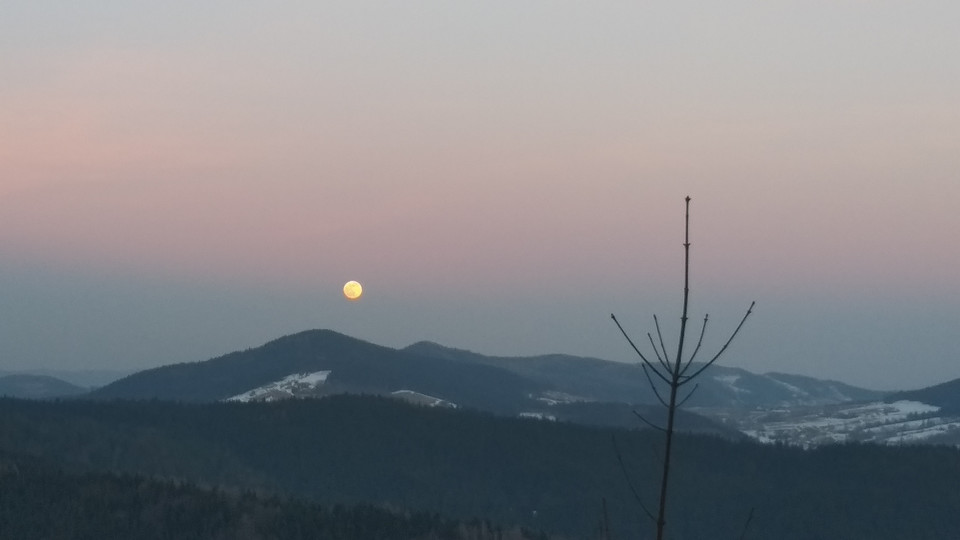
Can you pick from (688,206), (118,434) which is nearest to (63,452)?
(118,434)

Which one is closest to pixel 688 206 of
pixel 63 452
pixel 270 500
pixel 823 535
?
pixel 270 500

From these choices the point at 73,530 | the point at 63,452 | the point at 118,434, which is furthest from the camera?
the point at 118,434

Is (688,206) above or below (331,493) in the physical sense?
above

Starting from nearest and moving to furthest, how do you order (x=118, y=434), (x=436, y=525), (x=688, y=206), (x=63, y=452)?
1. (x=688, y=206)
2. (x=436, y=525)
3. (x=63, y=452)
4. (x=118, y=434)

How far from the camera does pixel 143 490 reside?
5157 inches

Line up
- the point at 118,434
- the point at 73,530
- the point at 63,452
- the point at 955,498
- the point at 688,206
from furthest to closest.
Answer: the point at 955,498, the point at 118,434, the point at 63,452, the point at 73,530, the point at 688,206

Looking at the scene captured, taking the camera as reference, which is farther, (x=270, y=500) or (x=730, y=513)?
(x=730, y=513)

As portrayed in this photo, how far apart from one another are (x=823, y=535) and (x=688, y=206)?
635ft

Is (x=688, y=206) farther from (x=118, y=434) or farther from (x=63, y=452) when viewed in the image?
(x=118, y=434)

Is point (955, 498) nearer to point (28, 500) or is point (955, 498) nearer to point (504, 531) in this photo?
point (504, 531)

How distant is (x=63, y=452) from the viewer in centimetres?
16625

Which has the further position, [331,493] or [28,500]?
[331,493]

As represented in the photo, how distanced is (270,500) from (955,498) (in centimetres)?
12136

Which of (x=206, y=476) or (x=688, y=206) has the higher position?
(x=688, y=206)
